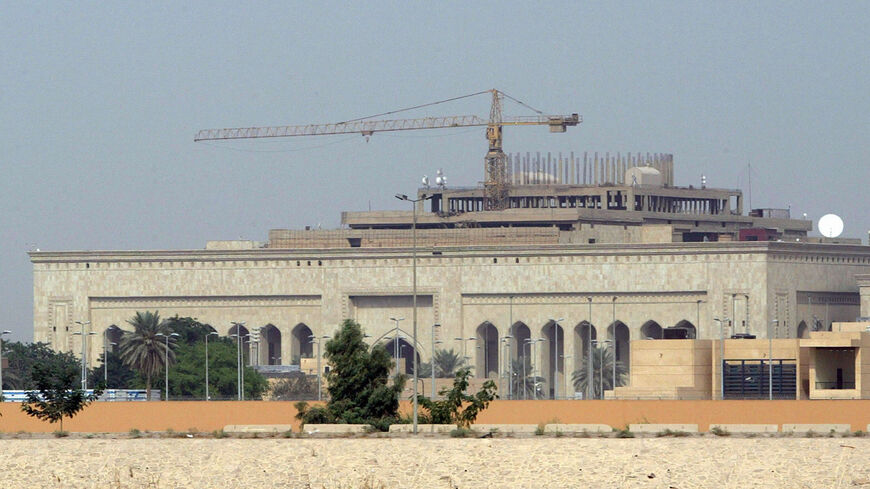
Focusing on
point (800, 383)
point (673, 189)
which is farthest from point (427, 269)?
point (800, 383)

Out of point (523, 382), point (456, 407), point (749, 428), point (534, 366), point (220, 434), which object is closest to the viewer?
point (749, 428)

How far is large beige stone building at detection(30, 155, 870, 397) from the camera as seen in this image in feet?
516

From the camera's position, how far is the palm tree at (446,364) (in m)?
155

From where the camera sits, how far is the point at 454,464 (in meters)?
51.8

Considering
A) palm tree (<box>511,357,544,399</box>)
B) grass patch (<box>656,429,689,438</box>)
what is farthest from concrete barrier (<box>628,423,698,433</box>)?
palm tree (<box>511,357,544,399</box>)

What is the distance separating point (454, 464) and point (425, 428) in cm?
1403

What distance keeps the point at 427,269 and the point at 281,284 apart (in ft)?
39.6

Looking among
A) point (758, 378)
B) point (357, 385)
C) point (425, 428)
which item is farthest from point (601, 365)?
point (425, 428)

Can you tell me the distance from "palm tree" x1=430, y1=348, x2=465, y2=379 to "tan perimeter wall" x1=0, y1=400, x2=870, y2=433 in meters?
77.9

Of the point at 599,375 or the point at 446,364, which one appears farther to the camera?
the point at 446,364

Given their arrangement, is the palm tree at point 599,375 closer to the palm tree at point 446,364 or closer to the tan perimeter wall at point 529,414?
the palm tree at point 446,364

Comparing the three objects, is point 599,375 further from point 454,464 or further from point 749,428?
point 454,464

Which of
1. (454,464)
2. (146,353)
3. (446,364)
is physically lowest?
(454,464)

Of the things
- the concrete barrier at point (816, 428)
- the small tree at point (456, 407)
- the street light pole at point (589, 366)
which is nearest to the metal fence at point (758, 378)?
the street light pole at point (589, 366)
